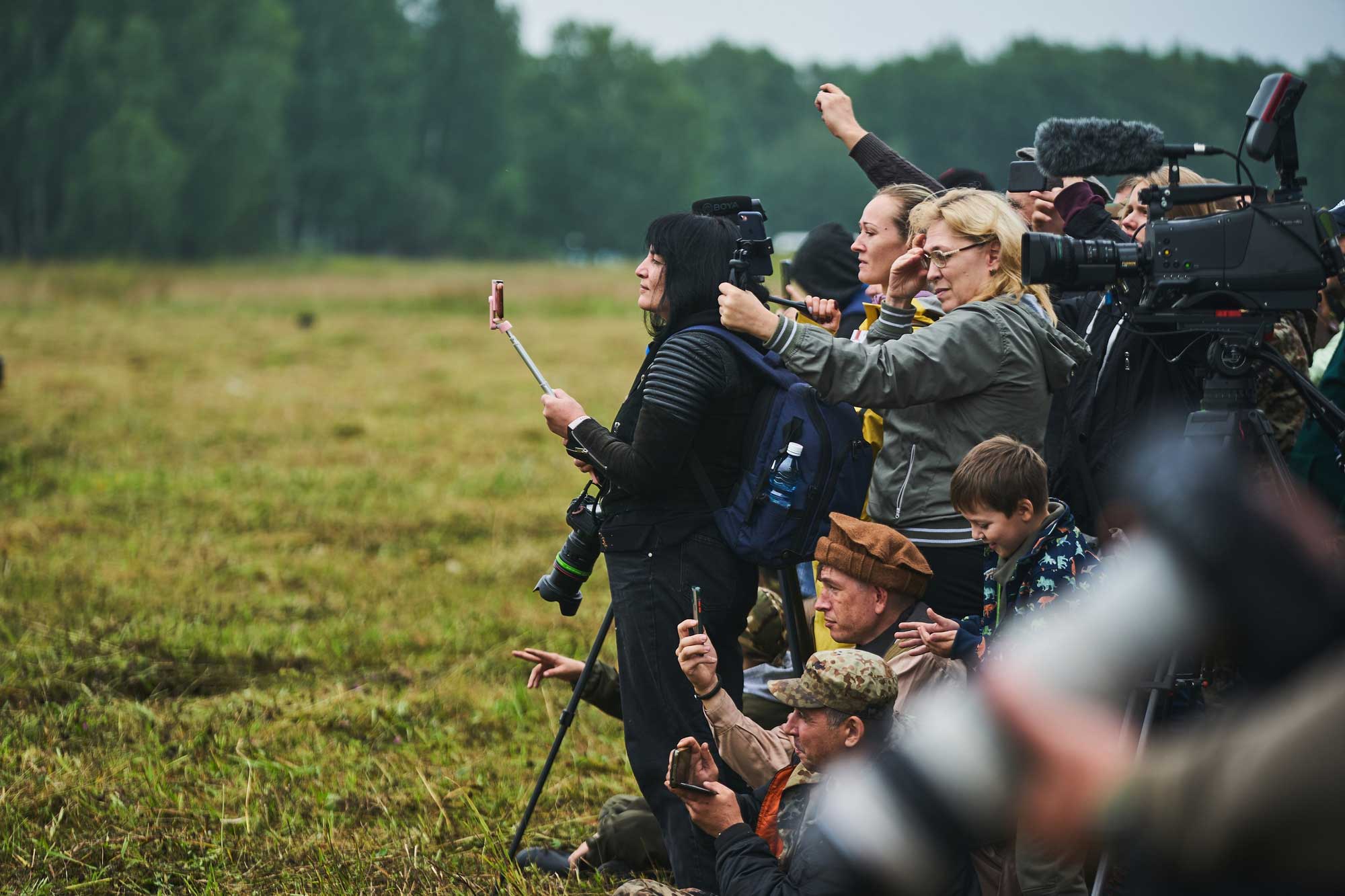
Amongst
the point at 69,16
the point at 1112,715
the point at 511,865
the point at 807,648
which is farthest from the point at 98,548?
the point at 69,16

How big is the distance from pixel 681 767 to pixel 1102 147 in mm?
1851

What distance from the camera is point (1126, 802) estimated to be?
1.44m

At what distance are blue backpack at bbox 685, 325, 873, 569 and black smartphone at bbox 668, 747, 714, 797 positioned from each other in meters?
0.69

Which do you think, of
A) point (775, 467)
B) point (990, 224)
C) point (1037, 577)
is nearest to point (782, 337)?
point (775, 467)

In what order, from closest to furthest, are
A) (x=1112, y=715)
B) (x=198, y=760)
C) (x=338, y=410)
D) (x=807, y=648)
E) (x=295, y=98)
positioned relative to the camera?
1. (x=1112, y=715)
2. (x=807, y=648)
3. (x=198, y=760)
4. (x=338, y=410)
5. (x=295, y=98)

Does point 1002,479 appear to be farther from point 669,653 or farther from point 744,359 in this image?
point 669,653

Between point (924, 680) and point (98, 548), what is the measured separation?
6.76 metres

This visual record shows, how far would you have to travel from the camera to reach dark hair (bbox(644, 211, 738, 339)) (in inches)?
152

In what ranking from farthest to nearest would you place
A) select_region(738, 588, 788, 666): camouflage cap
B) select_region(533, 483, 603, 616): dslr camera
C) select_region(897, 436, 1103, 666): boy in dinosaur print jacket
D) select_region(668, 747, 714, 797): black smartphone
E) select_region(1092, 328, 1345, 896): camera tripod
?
select_region(738, 588, 788, 666): camouflage cap → select_region(533, 483, 603, 616): dslr camera → select_region(897, 436, 1103, 666): boy in dinosaur print jacket → select_region(668, 747, 714, 797): black smartphone → select_region(1092, 328, 1345, 896): camera tripod

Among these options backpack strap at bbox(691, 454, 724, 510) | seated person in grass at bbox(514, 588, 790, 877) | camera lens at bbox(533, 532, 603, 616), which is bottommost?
seated person in grass at bbox(514, 588, 790, 877)

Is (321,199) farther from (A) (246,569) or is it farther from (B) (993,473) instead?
(B) (993,473)

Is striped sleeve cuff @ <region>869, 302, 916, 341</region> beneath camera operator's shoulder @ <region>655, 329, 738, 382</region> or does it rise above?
above

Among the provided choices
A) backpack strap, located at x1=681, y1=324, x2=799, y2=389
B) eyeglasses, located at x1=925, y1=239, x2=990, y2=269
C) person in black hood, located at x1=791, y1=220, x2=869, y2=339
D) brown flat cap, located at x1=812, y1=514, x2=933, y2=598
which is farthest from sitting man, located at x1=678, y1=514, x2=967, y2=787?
person in black hood, located at x1=791, y1=220, x2=869, y2=339

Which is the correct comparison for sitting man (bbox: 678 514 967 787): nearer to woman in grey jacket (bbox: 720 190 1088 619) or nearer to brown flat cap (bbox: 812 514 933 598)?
brown flat cap (bbox: 812 514 933 598)
